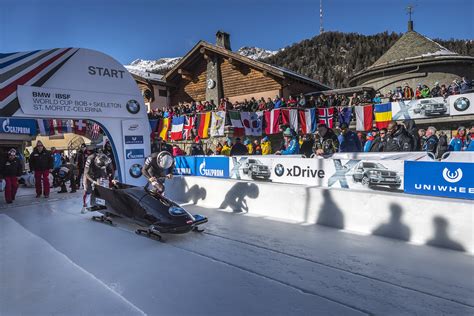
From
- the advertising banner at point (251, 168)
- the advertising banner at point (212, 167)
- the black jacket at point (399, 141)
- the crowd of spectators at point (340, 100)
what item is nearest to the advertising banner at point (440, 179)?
the black jacket at point (399, 141)

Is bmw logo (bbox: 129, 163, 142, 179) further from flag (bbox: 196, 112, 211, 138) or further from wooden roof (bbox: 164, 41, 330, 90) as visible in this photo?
wooden roof (bbox: 164, 41, 330, 90)

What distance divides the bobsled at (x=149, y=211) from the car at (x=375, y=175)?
2.56m

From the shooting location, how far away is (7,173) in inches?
314

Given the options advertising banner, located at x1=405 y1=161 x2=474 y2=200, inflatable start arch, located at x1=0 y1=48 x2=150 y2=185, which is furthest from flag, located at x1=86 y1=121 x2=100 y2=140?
advertising banner, located at x1=405 y1=161 x2=474 y2=200

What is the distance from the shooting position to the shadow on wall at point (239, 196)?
20.5ft

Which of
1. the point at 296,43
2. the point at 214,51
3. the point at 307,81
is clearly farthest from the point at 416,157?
the point at 296,43

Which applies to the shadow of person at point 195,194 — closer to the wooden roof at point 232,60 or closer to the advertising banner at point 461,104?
the advertising banner at point 461,104

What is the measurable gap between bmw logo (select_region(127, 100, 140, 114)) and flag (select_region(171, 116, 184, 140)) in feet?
21.5

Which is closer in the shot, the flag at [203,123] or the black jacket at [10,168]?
the black jacket at [10,168]

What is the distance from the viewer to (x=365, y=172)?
499 centimetres

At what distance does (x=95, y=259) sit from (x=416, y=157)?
15.8 ft

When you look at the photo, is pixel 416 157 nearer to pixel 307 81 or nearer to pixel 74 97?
pixel 74 97

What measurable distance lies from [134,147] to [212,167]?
2.35 meters

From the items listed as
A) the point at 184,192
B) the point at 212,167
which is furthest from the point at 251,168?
the point at 184,192
